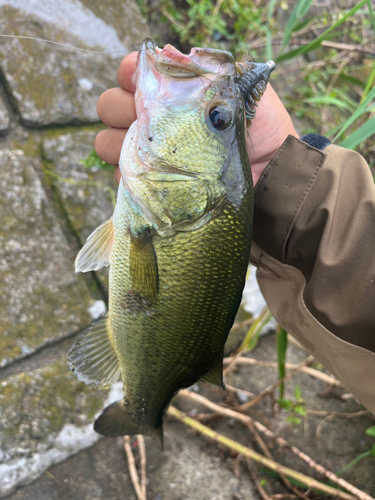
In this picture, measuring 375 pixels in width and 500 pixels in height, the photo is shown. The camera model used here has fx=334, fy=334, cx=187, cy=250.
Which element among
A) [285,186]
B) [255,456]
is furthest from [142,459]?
[285,186]

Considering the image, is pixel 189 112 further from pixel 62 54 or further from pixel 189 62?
pixel 62 54

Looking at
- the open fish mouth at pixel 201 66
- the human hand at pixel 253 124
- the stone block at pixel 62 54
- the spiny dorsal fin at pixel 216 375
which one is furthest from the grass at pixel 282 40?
the spiny dorsal fin at pixel 216 375

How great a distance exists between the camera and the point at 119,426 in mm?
1397

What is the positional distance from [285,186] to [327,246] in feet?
0.93

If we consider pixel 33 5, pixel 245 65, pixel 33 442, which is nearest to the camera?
pixel 245 65

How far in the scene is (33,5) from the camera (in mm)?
1946

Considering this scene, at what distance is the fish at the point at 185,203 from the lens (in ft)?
3.52

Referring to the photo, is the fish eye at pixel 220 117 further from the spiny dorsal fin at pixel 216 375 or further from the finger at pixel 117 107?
the spiny dorsal fin at pixel 216 375

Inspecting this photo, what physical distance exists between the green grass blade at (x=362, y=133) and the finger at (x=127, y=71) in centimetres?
91

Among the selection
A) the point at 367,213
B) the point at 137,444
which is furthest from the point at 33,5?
the point at 137,444

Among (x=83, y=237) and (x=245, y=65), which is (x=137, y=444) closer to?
(x=83, y=237)

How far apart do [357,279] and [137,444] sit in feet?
4.70

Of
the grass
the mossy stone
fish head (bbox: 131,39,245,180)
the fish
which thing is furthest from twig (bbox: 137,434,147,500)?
the grass

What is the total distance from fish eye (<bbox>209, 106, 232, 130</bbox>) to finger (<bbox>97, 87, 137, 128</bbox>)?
0.47m
